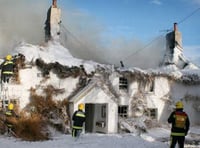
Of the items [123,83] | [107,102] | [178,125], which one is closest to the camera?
[178,125]

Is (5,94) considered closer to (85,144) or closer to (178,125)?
(85,144)

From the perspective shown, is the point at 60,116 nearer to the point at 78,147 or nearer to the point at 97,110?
the point at 97,110

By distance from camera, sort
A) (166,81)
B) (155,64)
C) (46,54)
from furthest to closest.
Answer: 1. (155,64)
2. (166,81)
3. (46,54)

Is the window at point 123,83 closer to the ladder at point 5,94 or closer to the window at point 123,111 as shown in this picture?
the window at point 123,111

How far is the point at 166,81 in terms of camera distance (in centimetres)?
2622

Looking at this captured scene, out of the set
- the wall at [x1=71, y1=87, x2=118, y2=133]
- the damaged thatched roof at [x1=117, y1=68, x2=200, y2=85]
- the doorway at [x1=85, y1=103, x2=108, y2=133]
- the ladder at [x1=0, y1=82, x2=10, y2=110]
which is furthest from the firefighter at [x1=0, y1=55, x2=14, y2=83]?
the damaged thatched roof at [x1=117, y1=68, x2=200, y2=85]

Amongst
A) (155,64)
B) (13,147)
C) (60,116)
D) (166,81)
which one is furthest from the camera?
(155,64)

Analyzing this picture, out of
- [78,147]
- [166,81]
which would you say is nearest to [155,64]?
[166,81]

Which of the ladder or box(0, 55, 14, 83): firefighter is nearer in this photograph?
box(0, 55, 14, 83): firefighter

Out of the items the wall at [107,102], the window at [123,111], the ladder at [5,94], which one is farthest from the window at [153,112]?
the ladder at [5,94]

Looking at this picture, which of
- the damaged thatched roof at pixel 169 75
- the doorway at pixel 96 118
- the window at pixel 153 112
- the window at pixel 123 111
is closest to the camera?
the doorway at pixel 96 118

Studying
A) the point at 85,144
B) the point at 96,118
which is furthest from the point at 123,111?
the point at 85,144

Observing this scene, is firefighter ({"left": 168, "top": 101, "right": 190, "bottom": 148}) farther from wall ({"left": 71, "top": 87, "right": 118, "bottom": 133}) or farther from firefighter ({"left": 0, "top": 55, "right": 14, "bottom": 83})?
firefighter ({"left": 0, "top": 55, "right": 14, "bottom": 83})

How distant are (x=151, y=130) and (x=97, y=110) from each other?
13.2 feet
